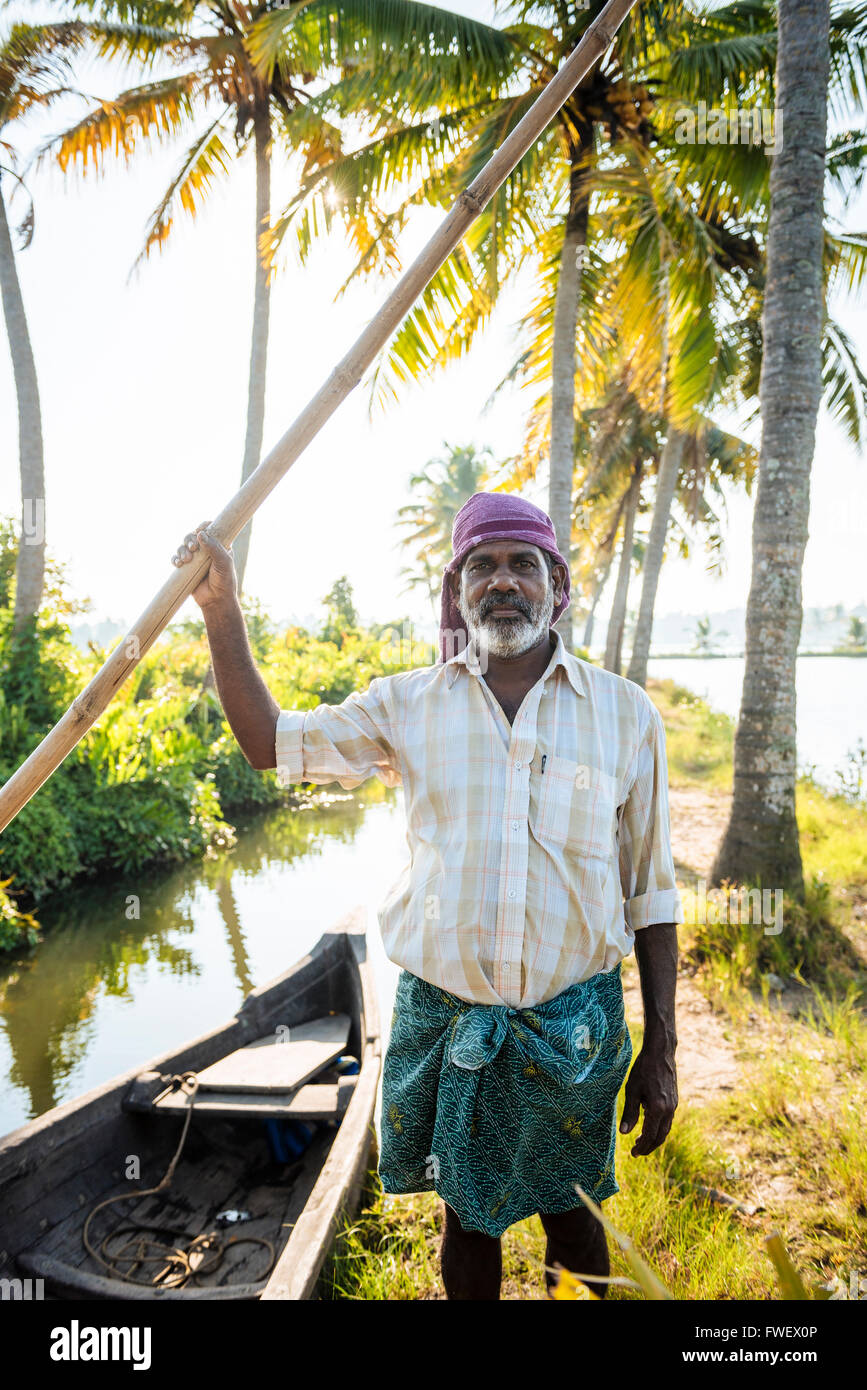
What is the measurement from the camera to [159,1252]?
10.1 feet

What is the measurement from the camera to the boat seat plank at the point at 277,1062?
3504mm

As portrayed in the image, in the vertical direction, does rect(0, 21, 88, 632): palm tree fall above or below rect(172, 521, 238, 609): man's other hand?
above

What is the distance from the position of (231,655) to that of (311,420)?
0.58 m

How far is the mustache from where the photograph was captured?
1.95 metres

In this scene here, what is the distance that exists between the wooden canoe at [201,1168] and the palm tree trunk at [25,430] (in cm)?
763

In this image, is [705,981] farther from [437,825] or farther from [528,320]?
Answer: [528,320]

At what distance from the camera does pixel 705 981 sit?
4832mm

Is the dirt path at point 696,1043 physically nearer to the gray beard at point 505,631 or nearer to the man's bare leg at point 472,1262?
Answer: the man's bare leg at point 472,1262

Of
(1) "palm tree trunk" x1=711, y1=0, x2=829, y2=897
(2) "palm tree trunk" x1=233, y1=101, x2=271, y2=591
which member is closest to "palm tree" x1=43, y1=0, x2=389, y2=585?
(2) "palm tree trunk" x1=233, y1=101, x2=271, y2=591

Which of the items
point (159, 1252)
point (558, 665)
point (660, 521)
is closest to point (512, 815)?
point (558, 665)

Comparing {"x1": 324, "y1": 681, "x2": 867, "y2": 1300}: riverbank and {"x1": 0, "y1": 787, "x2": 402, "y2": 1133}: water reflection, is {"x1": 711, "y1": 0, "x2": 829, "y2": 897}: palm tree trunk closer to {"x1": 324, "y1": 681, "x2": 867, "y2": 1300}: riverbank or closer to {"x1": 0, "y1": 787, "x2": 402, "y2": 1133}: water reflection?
{"x1": 324, "y1": 681, "x2": 867, "y2": 1300}: riverbank

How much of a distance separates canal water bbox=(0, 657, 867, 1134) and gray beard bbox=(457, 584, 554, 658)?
621 mm

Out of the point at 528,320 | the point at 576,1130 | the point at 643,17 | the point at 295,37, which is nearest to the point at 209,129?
the point at 295,37

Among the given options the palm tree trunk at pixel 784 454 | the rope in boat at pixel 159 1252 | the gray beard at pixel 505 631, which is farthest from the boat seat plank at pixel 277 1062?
the palm tree trunk at pixel 784 454
